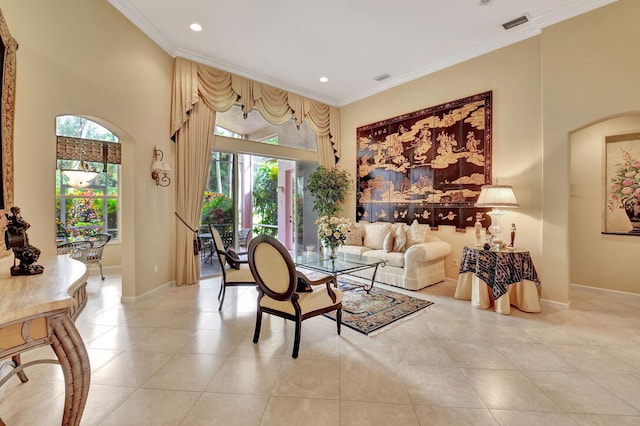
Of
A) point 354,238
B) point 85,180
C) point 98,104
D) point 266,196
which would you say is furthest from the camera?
point 266,196

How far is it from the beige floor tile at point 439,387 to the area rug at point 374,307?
731 millimetres

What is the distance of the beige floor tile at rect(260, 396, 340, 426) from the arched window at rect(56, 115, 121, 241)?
18.5 ft

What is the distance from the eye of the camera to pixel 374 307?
141 inches

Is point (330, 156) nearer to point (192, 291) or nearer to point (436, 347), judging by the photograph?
point (192, 291)

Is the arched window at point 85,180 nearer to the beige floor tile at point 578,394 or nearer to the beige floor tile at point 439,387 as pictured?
the beige floor tile at point 439,387

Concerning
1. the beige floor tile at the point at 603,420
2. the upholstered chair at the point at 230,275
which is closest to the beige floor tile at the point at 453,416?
the beige floor tile at the point at 603,420

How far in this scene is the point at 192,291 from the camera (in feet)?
13.9

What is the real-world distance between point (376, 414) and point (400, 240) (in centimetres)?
334

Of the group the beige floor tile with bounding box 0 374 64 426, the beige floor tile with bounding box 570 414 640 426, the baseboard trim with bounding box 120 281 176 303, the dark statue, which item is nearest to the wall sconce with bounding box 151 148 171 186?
the baseboard trim with bounding box 120 281 176 303

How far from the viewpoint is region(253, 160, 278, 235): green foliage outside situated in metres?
6.95

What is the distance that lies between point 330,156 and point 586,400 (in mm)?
5587

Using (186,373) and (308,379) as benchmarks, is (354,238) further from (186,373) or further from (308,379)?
(186,373)

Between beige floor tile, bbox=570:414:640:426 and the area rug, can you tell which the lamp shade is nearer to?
the area rug

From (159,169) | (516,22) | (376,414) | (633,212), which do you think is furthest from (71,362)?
(633,212)
